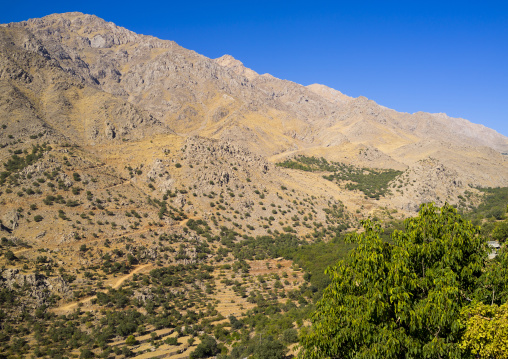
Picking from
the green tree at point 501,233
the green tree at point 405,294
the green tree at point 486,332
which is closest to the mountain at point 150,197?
the green tree at point 501,233

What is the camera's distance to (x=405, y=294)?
38.4ft

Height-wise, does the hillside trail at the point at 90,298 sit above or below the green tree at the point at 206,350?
above

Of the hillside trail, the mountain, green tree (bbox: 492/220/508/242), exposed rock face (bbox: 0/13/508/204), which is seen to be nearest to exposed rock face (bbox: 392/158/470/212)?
the mountain

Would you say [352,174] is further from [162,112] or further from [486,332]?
[486,332]

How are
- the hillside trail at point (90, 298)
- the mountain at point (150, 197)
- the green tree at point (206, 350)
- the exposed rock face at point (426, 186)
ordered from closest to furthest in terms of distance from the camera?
the green tree at point (206, 350), the hillside trail at point (90, 298), the mountain at point (150, 197), the exposed rock face at point (426, 186)

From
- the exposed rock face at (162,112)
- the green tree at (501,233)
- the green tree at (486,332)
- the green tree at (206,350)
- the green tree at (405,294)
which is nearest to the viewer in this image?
the green tree at (486,332)

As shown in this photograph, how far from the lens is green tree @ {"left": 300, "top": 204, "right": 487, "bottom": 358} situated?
11492 millimetres

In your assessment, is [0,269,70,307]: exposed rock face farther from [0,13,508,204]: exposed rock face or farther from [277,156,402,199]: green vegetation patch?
[277,156,402,199]: green vegetation patch

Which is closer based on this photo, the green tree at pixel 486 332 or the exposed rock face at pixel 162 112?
the green tree at pixel 486 332

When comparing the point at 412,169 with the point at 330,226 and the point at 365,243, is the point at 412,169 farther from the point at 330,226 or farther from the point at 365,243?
the point at 365,243

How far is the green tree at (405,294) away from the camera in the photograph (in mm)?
11492

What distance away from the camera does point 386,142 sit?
182 meters

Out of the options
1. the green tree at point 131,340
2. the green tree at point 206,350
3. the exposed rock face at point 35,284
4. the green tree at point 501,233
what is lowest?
the green tree at point 206,350

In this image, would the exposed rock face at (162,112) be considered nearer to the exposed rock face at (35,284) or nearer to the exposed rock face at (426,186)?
the exposed rock face at (426,186)
